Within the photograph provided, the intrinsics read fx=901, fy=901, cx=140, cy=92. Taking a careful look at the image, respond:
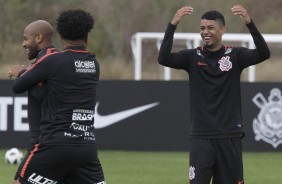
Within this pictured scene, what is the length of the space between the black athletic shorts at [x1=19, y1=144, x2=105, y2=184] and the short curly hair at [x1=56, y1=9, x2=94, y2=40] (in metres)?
0.95

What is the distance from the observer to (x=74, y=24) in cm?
759

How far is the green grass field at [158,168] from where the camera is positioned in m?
13.4

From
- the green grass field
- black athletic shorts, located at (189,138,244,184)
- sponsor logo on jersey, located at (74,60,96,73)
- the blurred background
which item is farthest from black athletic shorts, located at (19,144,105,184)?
the blurred background

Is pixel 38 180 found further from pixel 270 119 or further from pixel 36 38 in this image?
pixel 270 119

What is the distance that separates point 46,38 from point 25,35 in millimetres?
190

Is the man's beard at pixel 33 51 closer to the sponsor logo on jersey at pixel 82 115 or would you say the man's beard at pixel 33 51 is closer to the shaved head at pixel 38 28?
the shaved head at pixel 38 28

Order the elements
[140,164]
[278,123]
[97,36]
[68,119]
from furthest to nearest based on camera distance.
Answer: [97,36]
[278,123]
[140,164]
[68,119]

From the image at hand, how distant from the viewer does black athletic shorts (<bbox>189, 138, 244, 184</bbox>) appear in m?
8.55

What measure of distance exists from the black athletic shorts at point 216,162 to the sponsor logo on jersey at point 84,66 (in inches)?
59.1

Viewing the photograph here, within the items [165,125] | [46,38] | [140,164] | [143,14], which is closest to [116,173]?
[140,164]

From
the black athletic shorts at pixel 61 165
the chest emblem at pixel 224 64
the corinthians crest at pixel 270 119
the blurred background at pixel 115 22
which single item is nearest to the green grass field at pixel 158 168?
the corinthians crest at pixel 270 119

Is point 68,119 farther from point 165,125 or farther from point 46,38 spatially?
point 165,125

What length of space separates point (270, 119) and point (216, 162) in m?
9.48

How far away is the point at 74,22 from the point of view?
7.59 meters
